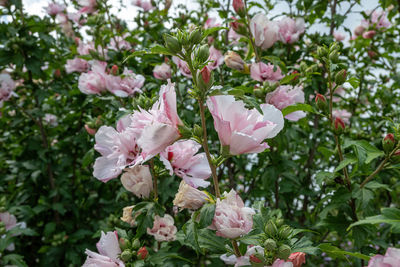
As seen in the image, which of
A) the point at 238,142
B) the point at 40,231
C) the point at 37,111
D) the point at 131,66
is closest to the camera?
the point at 238,142

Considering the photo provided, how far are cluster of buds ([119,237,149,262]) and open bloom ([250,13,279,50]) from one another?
113cm

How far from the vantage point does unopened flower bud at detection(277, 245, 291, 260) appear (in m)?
0.79

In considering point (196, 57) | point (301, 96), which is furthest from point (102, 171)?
point (301, 96)

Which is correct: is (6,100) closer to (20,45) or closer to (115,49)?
(20,45)

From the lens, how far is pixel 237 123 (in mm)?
785

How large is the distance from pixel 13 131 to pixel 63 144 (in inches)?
29.1

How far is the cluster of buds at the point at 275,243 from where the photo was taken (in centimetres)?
80

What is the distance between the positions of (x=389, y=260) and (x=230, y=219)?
0.33 m

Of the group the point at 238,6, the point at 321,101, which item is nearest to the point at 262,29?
the point at 238,6

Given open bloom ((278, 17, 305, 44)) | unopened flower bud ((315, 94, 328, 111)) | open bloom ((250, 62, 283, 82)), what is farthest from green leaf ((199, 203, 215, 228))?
open bloom ((278, 17, 305, 44))

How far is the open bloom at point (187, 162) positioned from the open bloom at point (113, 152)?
0.11m

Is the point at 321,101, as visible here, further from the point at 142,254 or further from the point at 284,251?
the point at 142,254

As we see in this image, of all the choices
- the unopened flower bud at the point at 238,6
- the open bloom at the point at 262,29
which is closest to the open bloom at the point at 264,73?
the open bloom at the point at 262,29

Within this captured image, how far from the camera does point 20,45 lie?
7.98 feet
